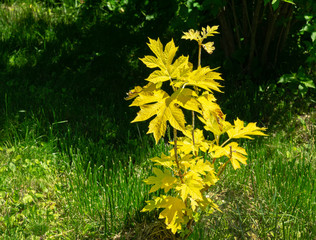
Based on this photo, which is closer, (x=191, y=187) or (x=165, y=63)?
(x=165, y=63)

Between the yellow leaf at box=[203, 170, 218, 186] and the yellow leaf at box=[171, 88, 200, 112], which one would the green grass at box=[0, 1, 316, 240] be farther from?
the yellow leaf at box=[171, 88, 200, 112]

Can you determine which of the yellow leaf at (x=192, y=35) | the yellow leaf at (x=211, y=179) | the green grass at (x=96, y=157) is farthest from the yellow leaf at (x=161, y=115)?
the green grass at (x=96, y=157)

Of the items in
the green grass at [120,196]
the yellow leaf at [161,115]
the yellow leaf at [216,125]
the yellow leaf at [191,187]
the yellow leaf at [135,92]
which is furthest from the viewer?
the green grass at [120,196]

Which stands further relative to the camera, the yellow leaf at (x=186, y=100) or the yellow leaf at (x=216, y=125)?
the yellow leaf at (x=216, y=125)

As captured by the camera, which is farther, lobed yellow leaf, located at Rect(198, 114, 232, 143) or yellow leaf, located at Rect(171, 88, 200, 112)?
lobed yellow leaf, located at Rect(198, 114, 232, 143)

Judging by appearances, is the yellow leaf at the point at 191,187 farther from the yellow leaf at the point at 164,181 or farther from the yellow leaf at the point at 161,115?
the yellow leaf at the point at 161,115

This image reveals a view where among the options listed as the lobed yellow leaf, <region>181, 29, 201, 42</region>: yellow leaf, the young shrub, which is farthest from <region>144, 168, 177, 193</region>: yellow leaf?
<region>181, 29, 201, 42</region>: yellow leaf

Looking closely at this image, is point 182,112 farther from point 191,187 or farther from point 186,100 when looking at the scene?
point 191,187

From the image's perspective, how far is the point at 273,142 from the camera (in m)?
3.04

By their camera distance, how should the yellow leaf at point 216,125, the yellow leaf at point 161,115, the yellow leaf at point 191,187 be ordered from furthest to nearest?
the yellow leaf at point 216,125, the yellow leaf at point 191,187, the yellow leaf at point 161,115

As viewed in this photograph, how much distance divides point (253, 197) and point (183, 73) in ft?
4.27

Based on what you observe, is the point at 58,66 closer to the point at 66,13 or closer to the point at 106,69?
the point at 106,69

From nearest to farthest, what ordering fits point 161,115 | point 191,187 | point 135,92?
point 161,115 → point 135,92 → point 191,187

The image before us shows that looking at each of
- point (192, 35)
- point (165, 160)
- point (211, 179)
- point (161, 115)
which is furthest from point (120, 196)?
point (192, 35)
